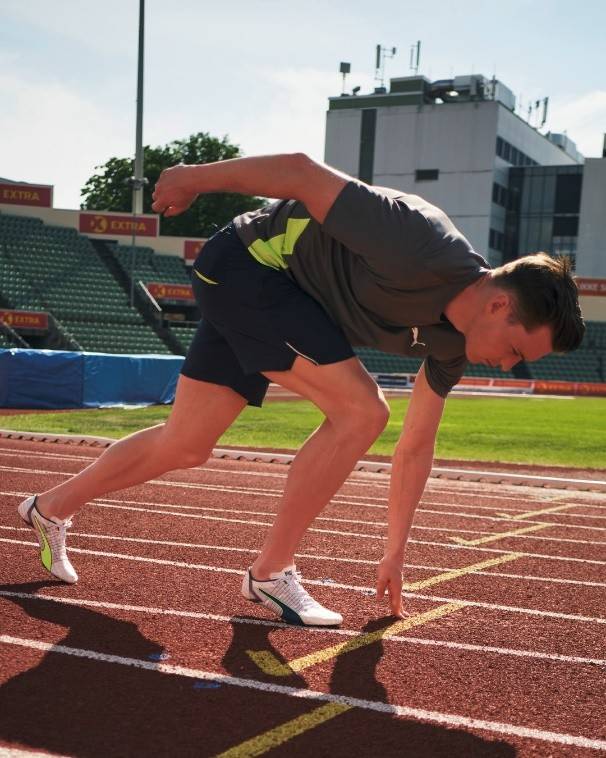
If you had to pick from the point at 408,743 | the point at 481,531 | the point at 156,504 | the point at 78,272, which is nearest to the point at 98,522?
the point at 156,504

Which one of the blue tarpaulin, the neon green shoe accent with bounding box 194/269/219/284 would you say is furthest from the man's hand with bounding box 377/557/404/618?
the blue tarpaulin

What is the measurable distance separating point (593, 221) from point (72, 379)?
48.2 meters

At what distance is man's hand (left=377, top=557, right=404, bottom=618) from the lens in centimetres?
350

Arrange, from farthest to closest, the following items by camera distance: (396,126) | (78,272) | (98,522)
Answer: (396,126), (78,272), (98,522)

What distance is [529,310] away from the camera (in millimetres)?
2850

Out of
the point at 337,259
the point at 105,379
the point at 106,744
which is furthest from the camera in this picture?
the point at 105,379

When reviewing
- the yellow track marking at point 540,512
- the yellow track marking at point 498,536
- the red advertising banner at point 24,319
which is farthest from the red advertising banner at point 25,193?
the yellow track marking at point 498,536

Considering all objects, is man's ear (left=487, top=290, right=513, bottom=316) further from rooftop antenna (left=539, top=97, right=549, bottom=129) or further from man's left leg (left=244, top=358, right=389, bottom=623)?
rooftop antenna (left=539, top=97, right=549, bottom=129)

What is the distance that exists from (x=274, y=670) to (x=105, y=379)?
1877 cm

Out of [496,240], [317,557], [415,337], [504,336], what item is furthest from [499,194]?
[504,336]

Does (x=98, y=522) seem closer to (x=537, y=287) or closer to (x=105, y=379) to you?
(x=537, y=287)

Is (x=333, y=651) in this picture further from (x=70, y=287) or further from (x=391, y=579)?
(x=70, y=287)

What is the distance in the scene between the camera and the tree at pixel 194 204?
6769cm

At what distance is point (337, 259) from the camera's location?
10.5ft
